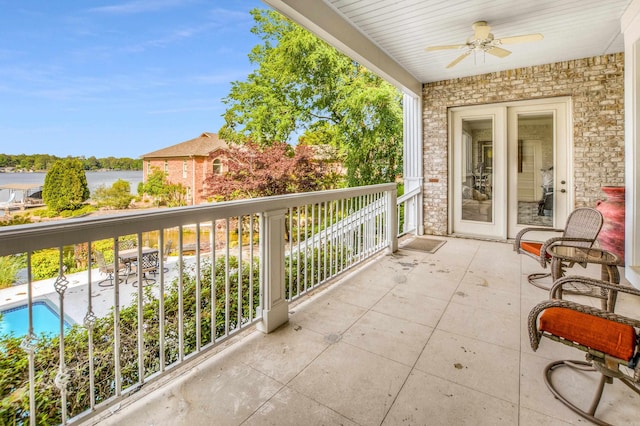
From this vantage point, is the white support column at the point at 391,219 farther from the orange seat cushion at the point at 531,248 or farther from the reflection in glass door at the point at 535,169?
the reflection in glass door at the point at 535,169

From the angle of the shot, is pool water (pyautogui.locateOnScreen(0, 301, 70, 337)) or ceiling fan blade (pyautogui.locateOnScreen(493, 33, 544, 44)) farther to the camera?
pool water (pyautogui.locateOnScreen(0, 301, 70, 337))

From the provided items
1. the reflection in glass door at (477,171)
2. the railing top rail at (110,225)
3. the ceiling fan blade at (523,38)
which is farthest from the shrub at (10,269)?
the reflection in glass door at (477,171)

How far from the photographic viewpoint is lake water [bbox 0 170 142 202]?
8045 mm

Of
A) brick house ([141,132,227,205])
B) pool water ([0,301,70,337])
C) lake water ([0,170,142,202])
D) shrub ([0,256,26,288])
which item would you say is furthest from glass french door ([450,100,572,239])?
lake water ([0,170,142,202])

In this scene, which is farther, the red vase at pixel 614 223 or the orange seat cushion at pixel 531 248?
the red vase at pixel 614 223

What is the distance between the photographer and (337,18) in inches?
135

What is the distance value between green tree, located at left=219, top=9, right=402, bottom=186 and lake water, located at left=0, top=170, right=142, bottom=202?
13.9 feet

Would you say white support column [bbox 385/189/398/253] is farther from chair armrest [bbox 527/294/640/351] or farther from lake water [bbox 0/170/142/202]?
lake water [bbox 0/170/142/202]

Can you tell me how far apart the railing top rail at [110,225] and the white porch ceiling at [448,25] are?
1728 millimetres

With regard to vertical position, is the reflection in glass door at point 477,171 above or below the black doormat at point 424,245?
above

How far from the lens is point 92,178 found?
467 inches

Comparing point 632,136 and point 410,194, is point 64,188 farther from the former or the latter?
point 632,136

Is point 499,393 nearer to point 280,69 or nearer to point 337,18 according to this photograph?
point 337,18

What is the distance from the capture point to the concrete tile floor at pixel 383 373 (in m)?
1.61
